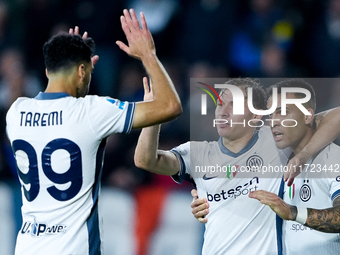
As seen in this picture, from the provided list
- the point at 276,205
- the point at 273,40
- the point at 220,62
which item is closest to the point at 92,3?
the point at 220,62

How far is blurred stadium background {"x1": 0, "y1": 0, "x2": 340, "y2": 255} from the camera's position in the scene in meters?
4.09

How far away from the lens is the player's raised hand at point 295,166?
2.88 m

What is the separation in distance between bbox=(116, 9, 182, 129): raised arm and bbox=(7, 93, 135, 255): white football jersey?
0.07 metres

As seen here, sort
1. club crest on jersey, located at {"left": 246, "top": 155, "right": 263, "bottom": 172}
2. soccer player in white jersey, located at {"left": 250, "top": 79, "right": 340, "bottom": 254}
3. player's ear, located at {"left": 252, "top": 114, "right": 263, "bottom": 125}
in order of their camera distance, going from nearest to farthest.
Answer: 1. soccer player in white jersey, located at {"left": 250, "top": 79, "right": 340, "bottom": 254}
2. club crest on jersey, located at {"left": 246, "top": 155, "right": 263, "bottom": 172}
3. player's ear, located at {"left": 252, "top": 114, "right": 263, "bottom": 125}

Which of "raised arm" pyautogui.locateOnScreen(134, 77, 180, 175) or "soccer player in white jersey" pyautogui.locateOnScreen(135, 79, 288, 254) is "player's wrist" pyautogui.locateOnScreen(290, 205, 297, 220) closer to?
"soccer player in white jersey" pyautogui.locateOnScreen(135, 79, 288, 254)

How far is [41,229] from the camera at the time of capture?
2145 mm

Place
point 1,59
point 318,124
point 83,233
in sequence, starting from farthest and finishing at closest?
point 1,59 < point 318,124 < point 83,233

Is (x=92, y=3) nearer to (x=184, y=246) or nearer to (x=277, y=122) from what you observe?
(x=277, y=122)

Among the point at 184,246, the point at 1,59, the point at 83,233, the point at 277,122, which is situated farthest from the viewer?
the point at 1,59

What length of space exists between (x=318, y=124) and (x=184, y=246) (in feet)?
5.76

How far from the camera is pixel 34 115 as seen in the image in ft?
7.13

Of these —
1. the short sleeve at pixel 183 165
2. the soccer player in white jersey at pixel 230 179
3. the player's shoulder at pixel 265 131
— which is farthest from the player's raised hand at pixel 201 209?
the player's shoulder at pixel 265 131

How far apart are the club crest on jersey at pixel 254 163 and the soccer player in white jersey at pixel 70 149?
1304 mm

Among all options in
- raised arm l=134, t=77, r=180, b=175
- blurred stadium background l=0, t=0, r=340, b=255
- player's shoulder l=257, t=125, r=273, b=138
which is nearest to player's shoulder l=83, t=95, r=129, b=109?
raised arm l=134, t=77, r=180, b=175
